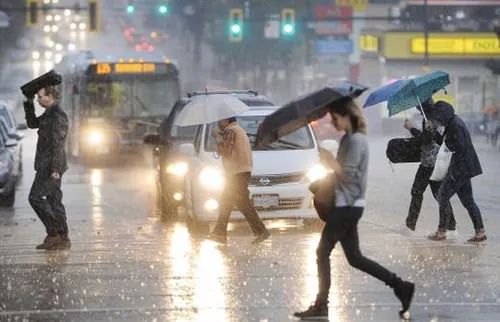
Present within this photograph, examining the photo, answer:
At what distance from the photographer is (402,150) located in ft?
50.0

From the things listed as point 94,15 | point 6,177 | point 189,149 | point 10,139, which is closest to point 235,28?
point 94,15

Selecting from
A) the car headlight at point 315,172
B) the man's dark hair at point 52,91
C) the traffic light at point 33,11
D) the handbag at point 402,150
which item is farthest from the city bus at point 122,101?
the man's dark hair at point 52,91

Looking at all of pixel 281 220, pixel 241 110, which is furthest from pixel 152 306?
pixel 281 220

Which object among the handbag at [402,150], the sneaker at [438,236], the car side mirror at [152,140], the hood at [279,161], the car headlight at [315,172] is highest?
the handbag at [402,150]

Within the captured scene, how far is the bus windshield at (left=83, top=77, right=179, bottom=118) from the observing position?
33281 millimetres

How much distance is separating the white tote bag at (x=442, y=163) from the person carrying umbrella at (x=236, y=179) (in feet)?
6.87

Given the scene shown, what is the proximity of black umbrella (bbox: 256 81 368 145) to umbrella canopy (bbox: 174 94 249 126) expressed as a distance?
538 cm

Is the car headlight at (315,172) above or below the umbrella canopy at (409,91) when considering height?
below

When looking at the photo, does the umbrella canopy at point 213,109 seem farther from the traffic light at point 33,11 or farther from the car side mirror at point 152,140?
the traffic light at point 33,11

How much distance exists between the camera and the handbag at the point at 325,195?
973 centimetres

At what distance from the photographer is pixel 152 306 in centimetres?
1042

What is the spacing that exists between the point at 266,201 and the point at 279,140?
1.06 m

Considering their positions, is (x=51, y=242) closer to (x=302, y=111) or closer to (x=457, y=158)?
(x=457, y=158)

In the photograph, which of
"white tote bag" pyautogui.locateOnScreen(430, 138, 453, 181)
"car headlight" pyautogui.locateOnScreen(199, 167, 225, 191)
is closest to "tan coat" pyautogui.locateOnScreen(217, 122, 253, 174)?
"car headlight" pyautogui.locateOnScreen(199, 167, 225, 191)
